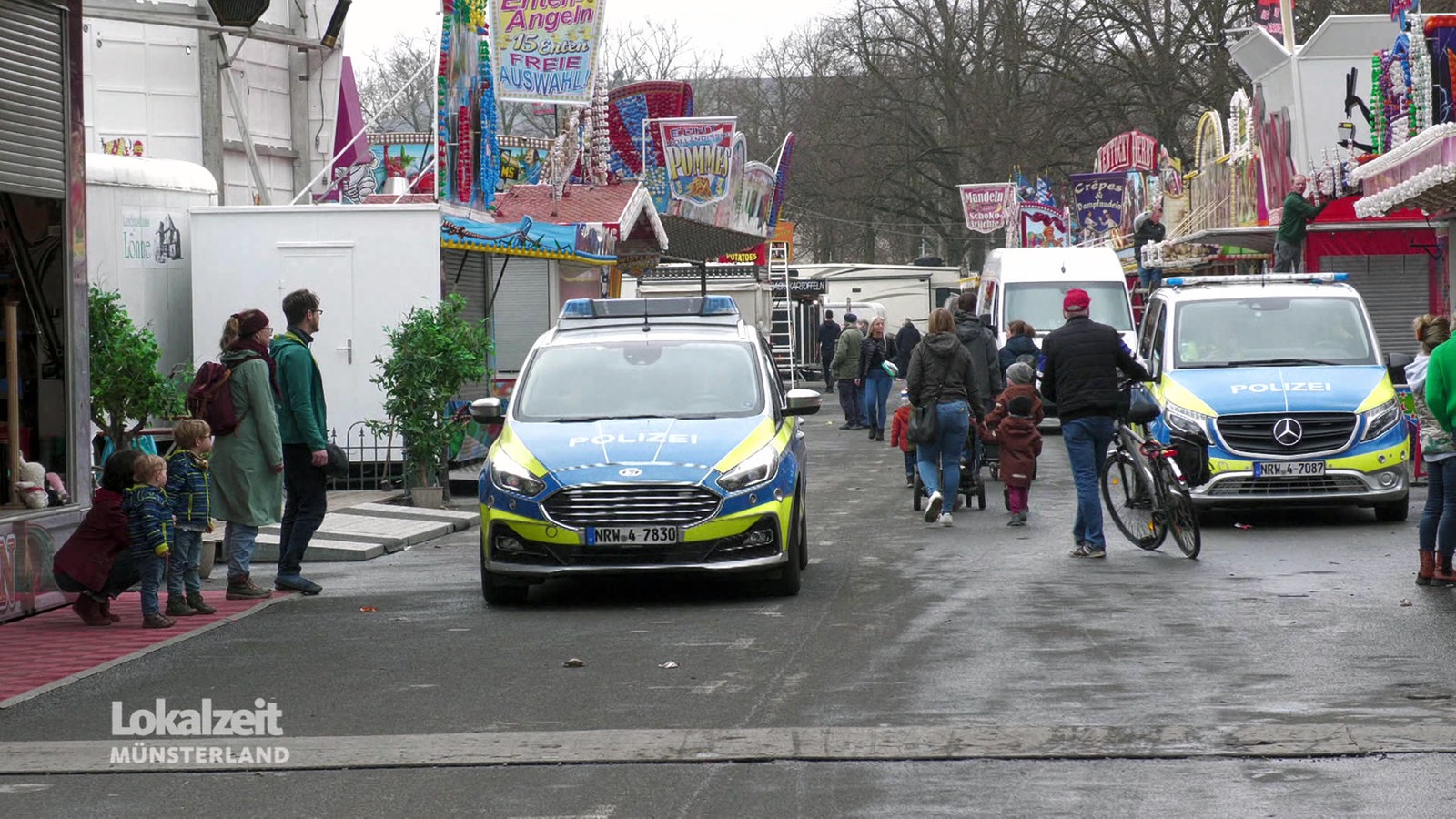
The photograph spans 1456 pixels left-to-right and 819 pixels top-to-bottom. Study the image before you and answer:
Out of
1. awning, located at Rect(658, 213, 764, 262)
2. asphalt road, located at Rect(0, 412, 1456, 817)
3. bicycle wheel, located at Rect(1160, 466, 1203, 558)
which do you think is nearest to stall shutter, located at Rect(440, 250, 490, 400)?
awning, located at Rect(658, 213, 764, 262)

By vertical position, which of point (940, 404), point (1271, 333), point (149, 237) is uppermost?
point (149, 237)

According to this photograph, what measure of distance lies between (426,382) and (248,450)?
6964 mm

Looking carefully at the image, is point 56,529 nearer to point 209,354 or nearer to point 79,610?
point 79,610

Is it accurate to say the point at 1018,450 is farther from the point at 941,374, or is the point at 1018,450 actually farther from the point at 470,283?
the point at 470,283

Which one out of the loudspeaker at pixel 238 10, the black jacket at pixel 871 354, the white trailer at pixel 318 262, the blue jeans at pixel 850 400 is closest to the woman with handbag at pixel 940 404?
the loudspeaker at pixel 238 10

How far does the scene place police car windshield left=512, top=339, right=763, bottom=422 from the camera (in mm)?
11789

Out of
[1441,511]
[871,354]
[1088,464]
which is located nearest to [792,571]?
[1088,464]

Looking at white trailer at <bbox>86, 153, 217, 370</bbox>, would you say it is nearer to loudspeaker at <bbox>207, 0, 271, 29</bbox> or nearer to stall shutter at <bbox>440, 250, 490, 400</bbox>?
stall shutter at <bbox>440, 250, 490, 400</bbox>

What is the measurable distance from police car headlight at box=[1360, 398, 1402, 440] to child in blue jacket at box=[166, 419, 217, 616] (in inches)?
344

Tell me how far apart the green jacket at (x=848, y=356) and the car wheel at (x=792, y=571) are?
18465 mm

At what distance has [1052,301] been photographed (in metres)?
27.7

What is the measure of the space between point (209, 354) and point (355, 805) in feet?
47.4

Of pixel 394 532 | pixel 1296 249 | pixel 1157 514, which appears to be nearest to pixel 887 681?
pixel 1157 514

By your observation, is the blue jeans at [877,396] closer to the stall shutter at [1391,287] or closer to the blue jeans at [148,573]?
the stall shutter at [1391,287]
